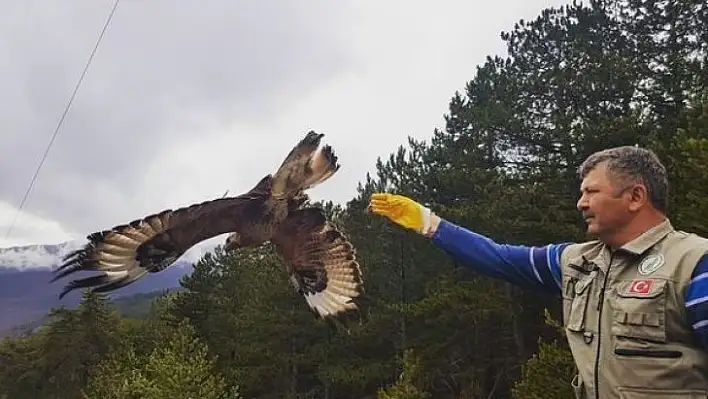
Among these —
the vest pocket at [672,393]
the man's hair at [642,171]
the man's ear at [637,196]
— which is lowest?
the vest pocket at [672,393]

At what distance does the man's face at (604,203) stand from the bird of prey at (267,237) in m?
2.80

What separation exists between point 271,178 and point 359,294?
0.93 m

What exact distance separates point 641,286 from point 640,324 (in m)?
0.08

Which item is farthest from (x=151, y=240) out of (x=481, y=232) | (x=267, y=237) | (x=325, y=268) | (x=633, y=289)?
(x=481, y=232)

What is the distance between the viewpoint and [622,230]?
5.51 feet

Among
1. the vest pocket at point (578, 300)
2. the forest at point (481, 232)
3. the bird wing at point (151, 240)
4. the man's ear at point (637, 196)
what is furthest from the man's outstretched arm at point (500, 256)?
the forest at point (481, 232)

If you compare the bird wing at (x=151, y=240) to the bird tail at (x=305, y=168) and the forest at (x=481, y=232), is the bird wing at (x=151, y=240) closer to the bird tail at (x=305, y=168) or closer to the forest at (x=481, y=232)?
the bird tail at (x=305, y=168)

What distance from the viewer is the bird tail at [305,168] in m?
4.42

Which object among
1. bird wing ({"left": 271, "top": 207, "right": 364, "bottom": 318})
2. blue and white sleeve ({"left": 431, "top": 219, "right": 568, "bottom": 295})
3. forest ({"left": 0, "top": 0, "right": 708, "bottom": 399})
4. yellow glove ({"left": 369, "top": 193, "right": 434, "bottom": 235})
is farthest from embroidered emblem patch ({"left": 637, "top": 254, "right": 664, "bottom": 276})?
forest ({"left": 0, "top": 0, "right": 708, "bottom": 399})

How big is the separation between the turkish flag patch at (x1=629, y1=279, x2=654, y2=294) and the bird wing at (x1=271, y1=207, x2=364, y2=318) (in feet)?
10.3

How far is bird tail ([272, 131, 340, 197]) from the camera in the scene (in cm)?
442

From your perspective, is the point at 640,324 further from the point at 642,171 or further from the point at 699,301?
the point at 642,171

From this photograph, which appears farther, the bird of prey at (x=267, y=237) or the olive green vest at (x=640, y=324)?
the bird of prey at (x=267, y=237)

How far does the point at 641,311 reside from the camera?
1.52 m
